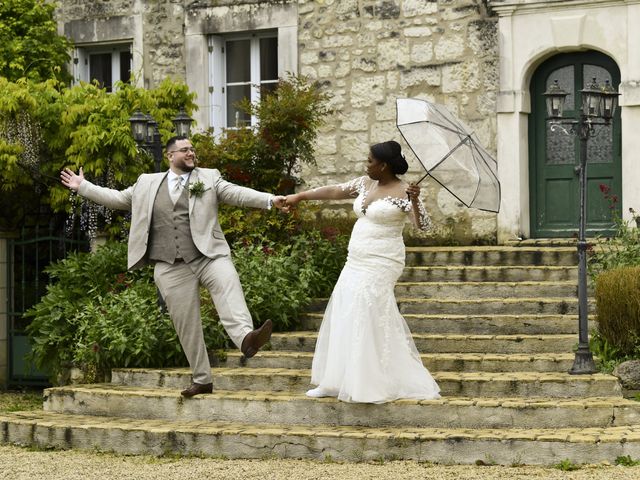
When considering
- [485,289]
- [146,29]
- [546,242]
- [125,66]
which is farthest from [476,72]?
[125,66]

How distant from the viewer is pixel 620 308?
9109 millimetres

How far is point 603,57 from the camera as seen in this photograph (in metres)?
12.3

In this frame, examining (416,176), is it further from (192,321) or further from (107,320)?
(192,321)

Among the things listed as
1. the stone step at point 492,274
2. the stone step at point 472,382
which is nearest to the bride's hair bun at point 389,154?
the stone step at point 472,382

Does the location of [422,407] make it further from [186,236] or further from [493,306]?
[493,306]

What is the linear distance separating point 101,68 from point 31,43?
971mm

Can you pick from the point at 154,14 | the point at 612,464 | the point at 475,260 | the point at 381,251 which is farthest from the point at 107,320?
the point at 154,14

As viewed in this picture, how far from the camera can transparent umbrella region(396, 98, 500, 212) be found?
817cm

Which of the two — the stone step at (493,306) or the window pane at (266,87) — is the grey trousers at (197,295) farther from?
the window pane at (266,87)

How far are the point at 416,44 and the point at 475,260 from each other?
2.47 metres

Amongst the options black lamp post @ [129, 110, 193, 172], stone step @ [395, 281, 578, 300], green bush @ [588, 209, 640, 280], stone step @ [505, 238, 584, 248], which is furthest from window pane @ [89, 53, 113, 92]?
green bush @ [588, 209, 640, 280]

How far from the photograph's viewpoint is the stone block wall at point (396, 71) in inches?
496

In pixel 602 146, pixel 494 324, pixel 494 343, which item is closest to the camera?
pixel 494 343

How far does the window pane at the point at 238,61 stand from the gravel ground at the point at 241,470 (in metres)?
6.51
